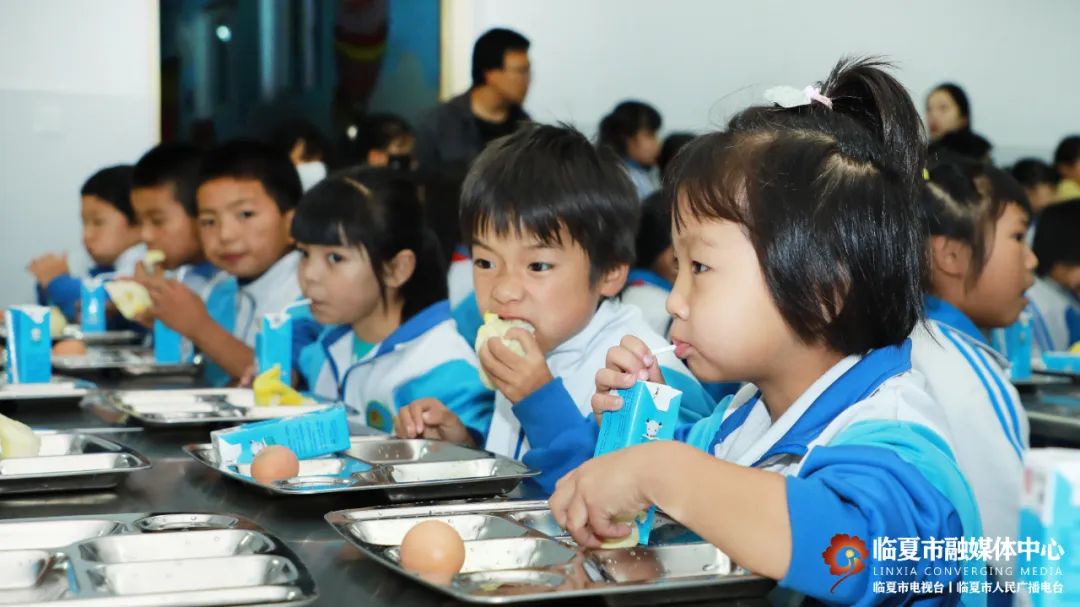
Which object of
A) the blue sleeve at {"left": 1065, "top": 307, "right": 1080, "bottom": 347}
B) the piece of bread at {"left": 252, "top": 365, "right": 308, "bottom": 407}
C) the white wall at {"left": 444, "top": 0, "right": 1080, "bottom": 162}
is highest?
the white wall at {"left": 444, "top": 0, "right": 1080, "bottom": 162}

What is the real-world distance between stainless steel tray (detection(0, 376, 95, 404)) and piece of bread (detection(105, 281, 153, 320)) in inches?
27.8

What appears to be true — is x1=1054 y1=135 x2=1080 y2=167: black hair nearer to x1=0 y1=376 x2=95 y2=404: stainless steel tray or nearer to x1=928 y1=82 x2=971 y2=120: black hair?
x1=928 y1=82 x2=971 y2=120: black hair

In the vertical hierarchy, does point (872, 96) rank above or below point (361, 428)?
above

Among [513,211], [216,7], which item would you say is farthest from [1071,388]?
[216,7]

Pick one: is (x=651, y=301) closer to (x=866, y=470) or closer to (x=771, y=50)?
(x=866, y=470)

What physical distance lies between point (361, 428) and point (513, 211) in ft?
1.32

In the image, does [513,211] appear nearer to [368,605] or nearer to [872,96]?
[872,96]

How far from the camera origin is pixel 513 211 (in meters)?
1.83

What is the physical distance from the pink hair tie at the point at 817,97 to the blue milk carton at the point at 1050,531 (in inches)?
25.8

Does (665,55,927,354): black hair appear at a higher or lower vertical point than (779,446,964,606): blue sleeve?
higher

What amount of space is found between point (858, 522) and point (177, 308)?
2.07 meters

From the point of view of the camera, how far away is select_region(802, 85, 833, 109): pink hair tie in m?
1.32

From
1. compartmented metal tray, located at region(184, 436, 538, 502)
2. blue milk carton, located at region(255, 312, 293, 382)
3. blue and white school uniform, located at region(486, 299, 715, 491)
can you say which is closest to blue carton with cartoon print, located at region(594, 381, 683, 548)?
compartmented metal tray, located at region(184, 436, 538, 502)

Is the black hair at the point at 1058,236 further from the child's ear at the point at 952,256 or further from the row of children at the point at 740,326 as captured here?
the child's ear at the point at 952,256
